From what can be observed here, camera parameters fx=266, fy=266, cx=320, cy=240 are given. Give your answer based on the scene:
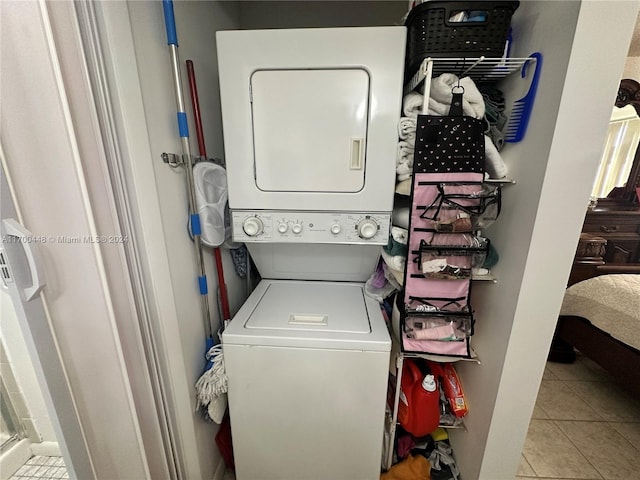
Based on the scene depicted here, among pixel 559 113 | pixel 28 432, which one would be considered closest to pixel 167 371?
pixel 28 432


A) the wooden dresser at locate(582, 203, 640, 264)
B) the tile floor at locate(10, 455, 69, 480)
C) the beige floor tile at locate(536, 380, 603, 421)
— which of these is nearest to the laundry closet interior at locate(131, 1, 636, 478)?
the beige floor tile at locate(536, 380, 603, 421)

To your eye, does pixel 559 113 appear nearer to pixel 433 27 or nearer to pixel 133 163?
pixel 433 27

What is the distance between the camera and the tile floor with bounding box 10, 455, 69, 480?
1.23m

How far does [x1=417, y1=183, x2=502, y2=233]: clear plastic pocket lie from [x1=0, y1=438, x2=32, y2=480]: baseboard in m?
2.17

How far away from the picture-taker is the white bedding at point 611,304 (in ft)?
5.65

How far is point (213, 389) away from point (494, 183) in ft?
4.76

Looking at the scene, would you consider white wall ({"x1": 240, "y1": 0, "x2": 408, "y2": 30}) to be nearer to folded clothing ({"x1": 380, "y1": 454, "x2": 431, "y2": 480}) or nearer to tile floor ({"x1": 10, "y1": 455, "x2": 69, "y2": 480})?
folded clothing ({"x1": 380, "y1": 454, "x2": 431, "y2": 480})

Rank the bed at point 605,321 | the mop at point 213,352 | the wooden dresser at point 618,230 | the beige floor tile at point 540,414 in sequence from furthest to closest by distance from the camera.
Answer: the wooden dresser at point 618,230, the beige floor tile at point 540,414, the bed at point 605,321, the mop at point 213,352

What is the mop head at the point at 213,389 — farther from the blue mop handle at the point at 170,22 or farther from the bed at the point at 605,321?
the bed at the point at 605,321

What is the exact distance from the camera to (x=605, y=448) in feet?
5.36

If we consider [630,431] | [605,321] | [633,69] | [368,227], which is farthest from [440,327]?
[633,69]

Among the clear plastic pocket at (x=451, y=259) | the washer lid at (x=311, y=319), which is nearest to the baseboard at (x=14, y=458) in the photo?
the washer lid at (x=311, y=319)

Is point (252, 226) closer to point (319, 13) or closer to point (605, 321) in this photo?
point (319, 13)

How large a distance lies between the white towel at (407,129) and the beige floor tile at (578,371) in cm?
253
